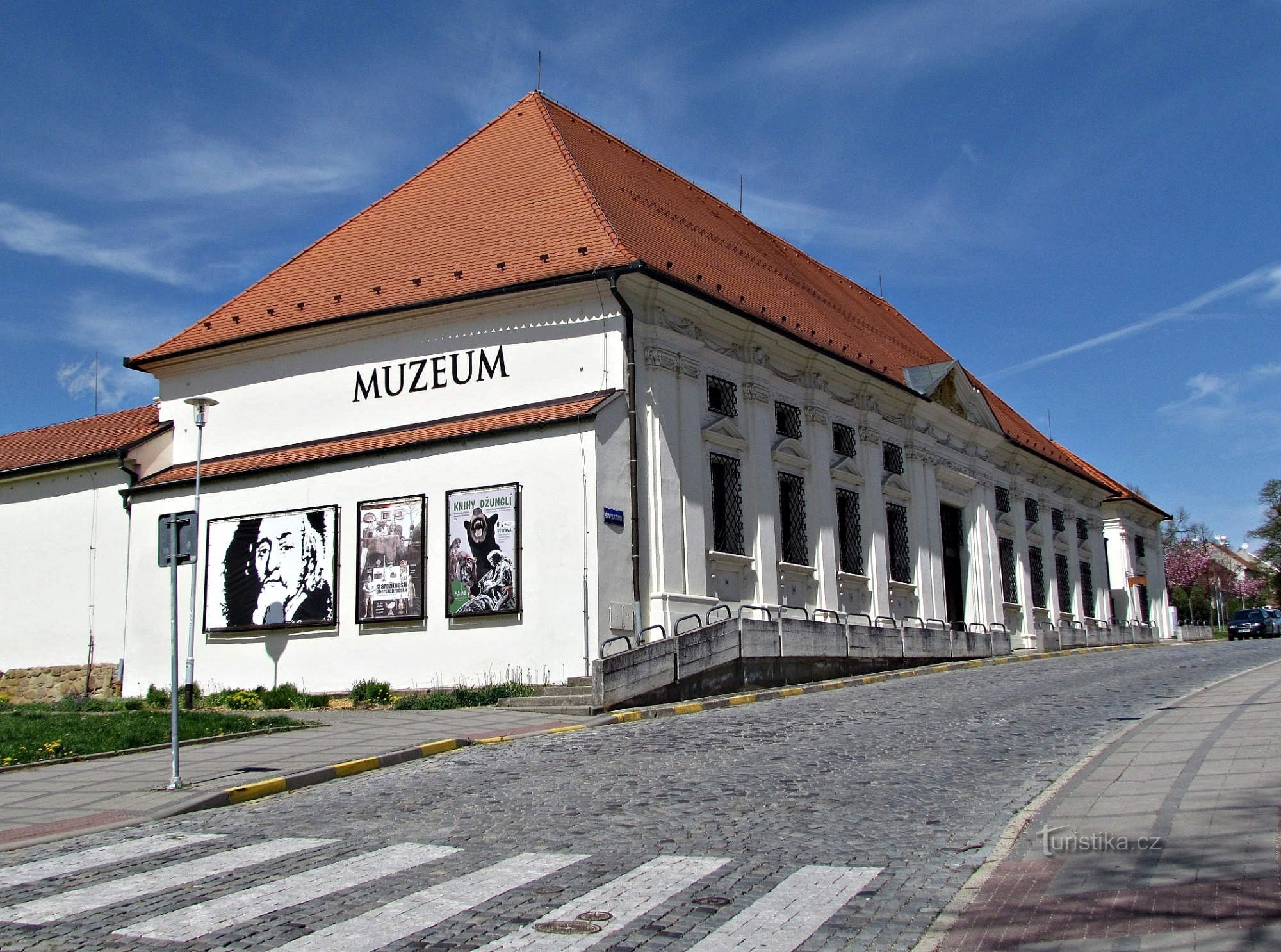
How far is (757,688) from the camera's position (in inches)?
844

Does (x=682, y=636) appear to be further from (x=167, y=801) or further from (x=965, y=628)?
(x=965, y=628)

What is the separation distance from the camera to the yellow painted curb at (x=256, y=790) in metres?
11.2

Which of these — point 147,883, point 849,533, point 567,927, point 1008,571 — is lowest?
point 567,927

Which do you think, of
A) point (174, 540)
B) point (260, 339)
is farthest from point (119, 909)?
point (260, 339)

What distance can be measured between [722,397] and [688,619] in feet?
17.2

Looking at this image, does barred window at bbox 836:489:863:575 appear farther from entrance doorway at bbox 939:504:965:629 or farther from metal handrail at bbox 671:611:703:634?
metal handrail at bbox 671:611:703:634

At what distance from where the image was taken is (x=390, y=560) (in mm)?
22109

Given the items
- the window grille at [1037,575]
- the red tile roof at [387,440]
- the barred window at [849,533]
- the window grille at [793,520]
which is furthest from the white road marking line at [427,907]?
the window grille at [1037,575]

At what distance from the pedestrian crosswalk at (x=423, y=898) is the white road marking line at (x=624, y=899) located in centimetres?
1

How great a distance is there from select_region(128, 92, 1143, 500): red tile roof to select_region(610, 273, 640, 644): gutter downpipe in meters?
0.87

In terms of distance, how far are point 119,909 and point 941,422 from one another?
31.6 meters

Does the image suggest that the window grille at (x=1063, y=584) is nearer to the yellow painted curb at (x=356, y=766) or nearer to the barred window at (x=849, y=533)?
the barred window at (x=849, y=533)

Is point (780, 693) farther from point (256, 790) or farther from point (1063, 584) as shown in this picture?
point (1063, 584)

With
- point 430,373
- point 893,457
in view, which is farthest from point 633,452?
point 893,457
